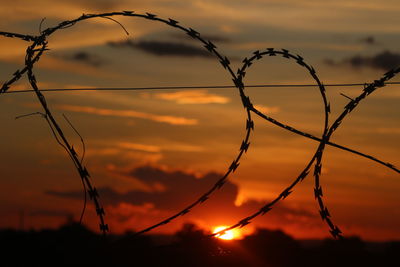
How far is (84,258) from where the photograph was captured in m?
7.02

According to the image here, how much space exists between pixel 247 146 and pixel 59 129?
188cm

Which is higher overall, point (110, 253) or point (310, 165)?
point (310, 165)

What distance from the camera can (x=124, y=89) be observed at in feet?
27.2

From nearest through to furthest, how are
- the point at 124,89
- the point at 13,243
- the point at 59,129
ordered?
the point at 59,129
the point at 13,243
the point at 124,89

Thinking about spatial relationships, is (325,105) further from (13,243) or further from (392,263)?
(13,243)

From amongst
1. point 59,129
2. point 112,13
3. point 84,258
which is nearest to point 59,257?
point 84,258

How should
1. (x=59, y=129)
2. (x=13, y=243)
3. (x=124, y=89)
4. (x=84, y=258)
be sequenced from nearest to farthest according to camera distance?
(x=59, y=129) → (x=84, y=258) → (x=13, y=243) → (x=124, y=89)

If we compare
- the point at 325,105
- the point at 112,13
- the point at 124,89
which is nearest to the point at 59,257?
the point at 124,89

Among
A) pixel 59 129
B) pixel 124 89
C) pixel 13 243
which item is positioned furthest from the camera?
pixel 124 89

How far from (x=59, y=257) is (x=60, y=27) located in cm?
255

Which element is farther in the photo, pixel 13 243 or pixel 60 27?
pixel 13 243

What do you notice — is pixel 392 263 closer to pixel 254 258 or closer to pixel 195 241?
pixel 254 258

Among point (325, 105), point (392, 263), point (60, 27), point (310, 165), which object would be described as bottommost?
point (392, 263)

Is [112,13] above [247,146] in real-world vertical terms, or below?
above
